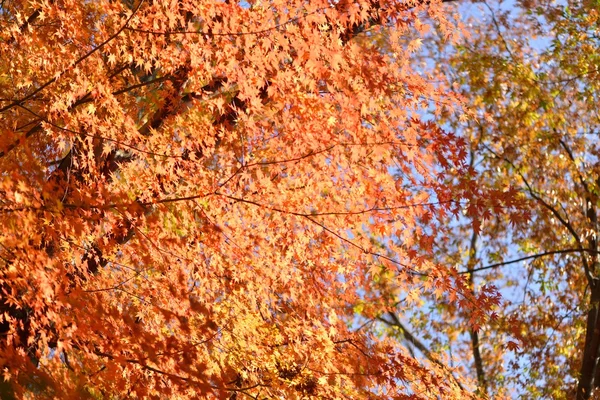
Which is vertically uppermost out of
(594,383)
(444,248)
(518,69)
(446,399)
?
(518,69)

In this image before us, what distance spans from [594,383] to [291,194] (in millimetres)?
6436

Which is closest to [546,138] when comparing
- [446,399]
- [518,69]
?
[518,69]

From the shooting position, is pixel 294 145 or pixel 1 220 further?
pixel 294 145

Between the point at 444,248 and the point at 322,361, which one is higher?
the point at 444,248

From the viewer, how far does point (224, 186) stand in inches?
278

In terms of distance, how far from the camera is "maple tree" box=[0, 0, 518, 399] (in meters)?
6.11

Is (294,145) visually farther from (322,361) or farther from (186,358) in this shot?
(186,358)

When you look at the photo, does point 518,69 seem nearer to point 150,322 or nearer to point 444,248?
point 444,248

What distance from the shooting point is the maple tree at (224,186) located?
6113 mm

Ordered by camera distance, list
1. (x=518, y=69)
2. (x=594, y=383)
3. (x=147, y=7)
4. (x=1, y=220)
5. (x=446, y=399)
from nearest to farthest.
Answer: (x=1, y=220)
(x=147, y=7)
(x=446, y=399)
(x=594, y=383)
(x=518, y=69)

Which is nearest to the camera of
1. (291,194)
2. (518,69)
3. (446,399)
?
(291,194)

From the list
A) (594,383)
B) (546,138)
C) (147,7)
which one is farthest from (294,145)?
(546,138)

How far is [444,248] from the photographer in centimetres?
1546

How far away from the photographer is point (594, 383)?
11125mm
